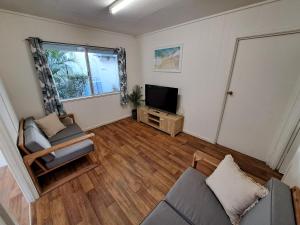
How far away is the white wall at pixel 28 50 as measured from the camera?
6.84 ft

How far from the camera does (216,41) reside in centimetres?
228

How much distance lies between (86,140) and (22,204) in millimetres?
961

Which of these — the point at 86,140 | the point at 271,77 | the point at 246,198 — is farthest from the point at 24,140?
the point at 271,77

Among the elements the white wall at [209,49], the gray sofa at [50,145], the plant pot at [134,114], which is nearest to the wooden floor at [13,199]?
the gray sofa at [50,145]

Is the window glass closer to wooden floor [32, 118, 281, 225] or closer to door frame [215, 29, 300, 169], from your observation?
wooden floor [32, 118, 281, 225]

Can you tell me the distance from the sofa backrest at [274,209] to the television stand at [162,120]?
2038 mm

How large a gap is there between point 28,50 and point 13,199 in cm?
229

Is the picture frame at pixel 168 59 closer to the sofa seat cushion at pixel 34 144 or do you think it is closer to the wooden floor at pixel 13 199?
the sofa seat cushion at pixel 34 144

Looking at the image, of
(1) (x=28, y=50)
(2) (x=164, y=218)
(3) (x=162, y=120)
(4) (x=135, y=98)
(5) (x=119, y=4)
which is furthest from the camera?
(4) (x=135, y=98)

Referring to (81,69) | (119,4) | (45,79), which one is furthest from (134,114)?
(119,4)

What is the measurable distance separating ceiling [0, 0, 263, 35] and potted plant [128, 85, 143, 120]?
1.74 meters

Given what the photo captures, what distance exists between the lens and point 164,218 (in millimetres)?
998

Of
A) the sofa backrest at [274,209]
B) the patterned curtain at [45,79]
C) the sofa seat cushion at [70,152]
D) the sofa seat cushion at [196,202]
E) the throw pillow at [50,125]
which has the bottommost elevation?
the sofa seat cushion at [70,152]

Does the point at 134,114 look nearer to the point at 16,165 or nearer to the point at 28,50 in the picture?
the point at 28,50
